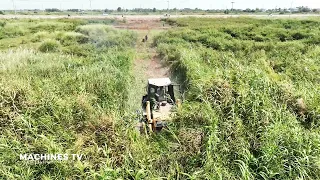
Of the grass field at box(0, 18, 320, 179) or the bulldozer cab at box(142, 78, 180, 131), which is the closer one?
the grass field at box(0, 18, 320, 179)

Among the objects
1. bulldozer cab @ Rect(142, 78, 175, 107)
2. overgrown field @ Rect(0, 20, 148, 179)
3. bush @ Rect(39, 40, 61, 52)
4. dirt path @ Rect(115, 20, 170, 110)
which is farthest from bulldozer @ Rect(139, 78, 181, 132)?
bush @ Rect(39, 40, 61, 52)

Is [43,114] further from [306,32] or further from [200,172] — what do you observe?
[306,32]

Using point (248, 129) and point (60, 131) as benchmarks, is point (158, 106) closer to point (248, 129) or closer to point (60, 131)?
point (248, 129)

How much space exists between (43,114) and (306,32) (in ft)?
89.3

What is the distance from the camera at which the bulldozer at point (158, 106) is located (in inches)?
280

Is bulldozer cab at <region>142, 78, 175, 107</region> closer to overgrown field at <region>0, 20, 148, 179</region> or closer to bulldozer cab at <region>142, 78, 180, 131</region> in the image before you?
bulldozer cab at <region>142, 78, 180, 131</region>

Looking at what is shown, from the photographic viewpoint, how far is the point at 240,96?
280 inches

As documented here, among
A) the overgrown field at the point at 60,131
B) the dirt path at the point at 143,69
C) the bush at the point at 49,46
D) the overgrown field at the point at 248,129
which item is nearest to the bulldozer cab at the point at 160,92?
the overgrown field at the point at 248,129

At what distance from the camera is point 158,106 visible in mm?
8125

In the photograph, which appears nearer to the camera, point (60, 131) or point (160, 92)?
point (60, 131)

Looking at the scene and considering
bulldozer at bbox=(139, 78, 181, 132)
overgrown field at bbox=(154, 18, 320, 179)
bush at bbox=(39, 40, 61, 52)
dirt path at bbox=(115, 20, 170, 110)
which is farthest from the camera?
bush at bbox=(39, 40, 61, 52)

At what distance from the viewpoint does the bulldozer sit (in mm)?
7117

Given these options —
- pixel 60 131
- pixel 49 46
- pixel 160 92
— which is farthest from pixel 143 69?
pixel 60 131

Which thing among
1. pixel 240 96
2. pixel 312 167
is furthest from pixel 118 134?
pixel 312 167
